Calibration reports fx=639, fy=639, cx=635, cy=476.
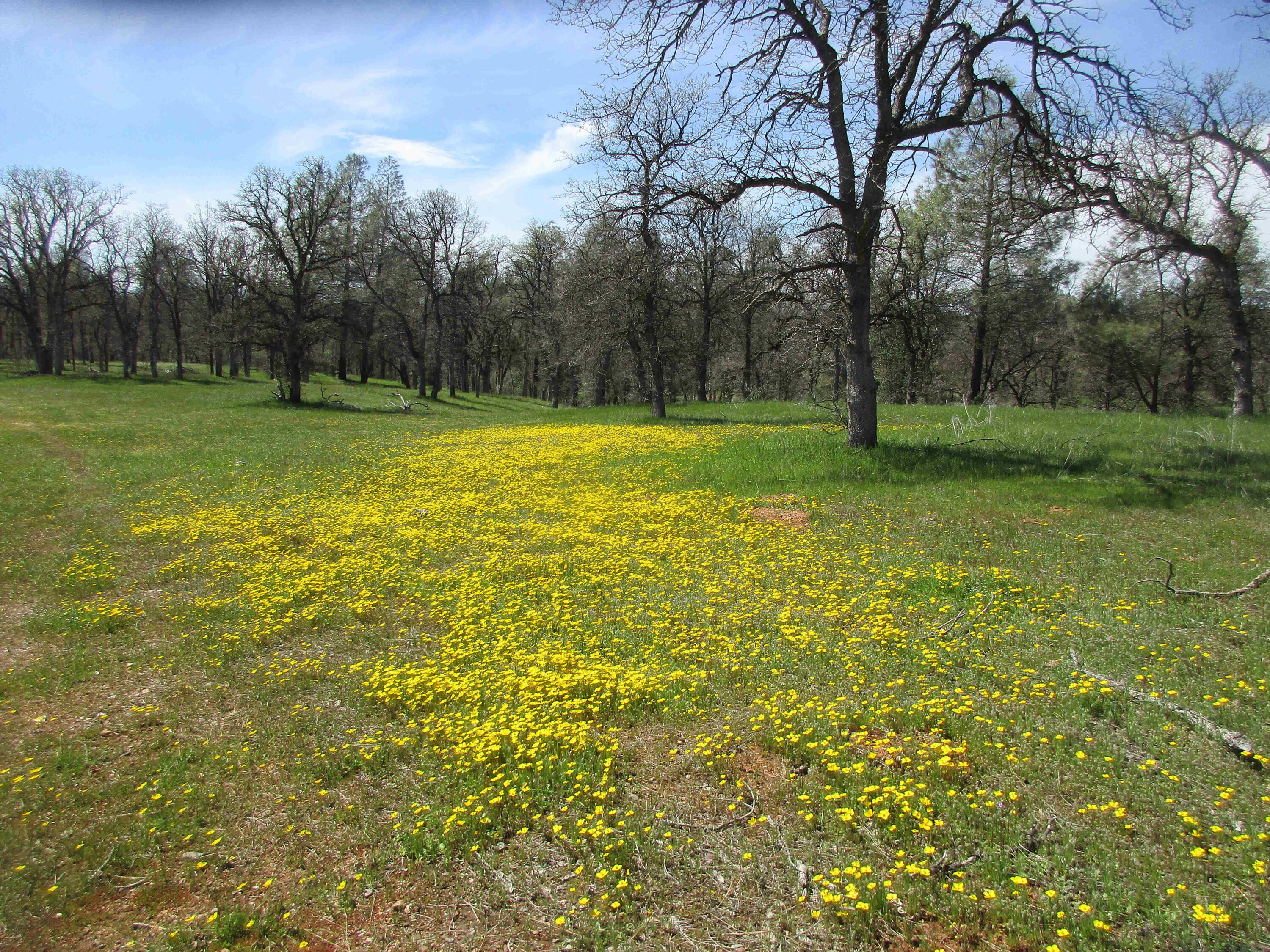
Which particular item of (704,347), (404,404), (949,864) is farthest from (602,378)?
(949,864)

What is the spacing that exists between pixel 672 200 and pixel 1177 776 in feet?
40.4

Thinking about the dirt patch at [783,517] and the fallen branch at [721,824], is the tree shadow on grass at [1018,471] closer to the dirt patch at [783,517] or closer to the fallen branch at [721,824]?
the dirt patch at [783,517]

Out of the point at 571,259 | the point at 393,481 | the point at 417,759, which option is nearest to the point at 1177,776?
the point at 417,759

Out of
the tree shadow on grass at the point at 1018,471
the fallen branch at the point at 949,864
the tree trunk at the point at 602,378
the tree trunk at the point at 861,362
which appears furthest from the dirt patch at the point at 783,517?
the tree trunk at the point at 602,378

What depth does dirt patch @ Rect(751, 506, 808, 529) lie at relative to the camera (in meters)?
10.8

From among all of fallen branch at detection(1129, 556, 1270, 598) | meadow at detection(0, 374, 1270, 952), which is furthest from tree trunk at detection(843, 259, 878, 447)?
fallen branch at detection(1129, 556, 1270, 598)

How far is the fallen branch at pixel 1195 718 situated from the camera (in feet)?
14.0

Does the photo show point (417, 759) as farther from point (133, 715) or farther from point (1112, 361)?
point (1112, 361)

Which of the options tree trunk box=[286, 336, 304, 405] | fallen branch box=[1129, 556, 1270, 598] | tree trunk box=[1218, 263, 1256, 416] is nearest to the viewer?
fallen branch box=[1129, 556, 1270, 598]

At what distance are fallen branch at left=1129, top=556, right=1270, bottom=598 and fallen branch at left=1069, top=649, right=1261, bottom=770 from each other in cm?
195

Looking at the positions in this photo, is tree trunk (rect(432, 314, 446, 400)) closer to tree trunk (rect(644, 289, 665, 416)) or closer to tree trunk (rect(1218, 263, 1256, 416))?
tree trunk (rect(644, 289, 665, 416))

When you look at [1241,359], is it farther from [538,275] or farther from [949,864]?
[538,275]

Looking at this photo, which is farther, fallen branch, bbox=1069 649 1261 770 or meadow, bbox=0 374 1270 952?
fallen branch, bbox=1069 649 1261 770

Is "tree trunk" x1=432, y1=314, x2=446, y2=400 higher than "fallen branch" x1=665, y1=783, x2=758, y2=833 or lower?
higher
